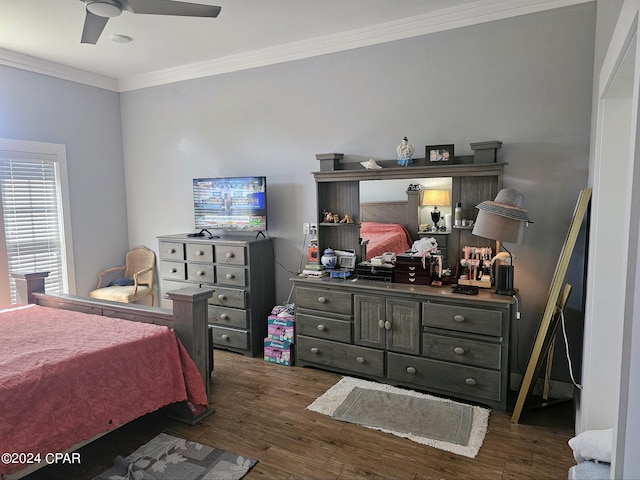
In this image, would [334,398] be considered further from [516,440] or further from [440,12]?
[440,12]

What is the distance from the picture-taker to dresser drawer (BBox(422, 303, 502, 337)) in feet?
9.22

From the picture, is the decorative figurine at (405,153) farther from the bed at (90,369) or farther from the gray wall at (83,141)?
the gray wall at (83,141)

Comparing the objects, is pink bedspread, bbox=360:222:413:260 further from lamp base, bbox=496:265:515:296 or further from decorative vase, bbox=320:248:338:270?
lamp base, bbox=496:265:515:296

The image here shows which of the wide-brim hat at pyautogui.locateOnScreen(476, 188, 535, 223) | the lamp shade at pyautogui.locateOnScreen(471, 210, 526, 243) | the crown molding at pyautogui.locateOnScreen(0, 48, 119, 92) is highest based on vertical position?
the crown molding at pyautogui.locateOnScreen(0, 48, 119, 92)

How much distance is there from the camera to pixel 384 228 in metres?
3.60

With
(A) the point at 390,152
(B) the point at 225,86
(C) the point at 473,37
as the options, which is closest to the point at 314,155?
(A) the point at 390,152

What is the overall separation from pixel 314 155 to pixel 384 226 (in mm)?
992

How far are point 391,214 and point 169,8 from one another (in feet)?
7.13

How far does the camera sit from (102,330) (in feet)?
8.61

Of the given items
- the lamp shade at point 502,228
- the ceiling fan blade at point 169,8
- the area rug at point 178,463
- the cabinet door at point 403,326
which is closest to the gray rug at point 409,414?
the cabinet door at point 403,326

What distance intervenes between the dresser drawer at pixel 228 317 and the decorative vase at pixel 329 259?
3.00 ft

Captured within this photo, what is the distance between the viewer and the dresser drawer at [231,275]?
392 cm

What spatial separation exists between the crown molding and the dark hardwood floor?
3.64 metres

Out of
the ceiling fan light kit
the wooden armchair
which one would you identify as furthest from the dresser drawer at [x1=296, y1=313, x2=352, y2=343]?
the ceiling fan light kit
